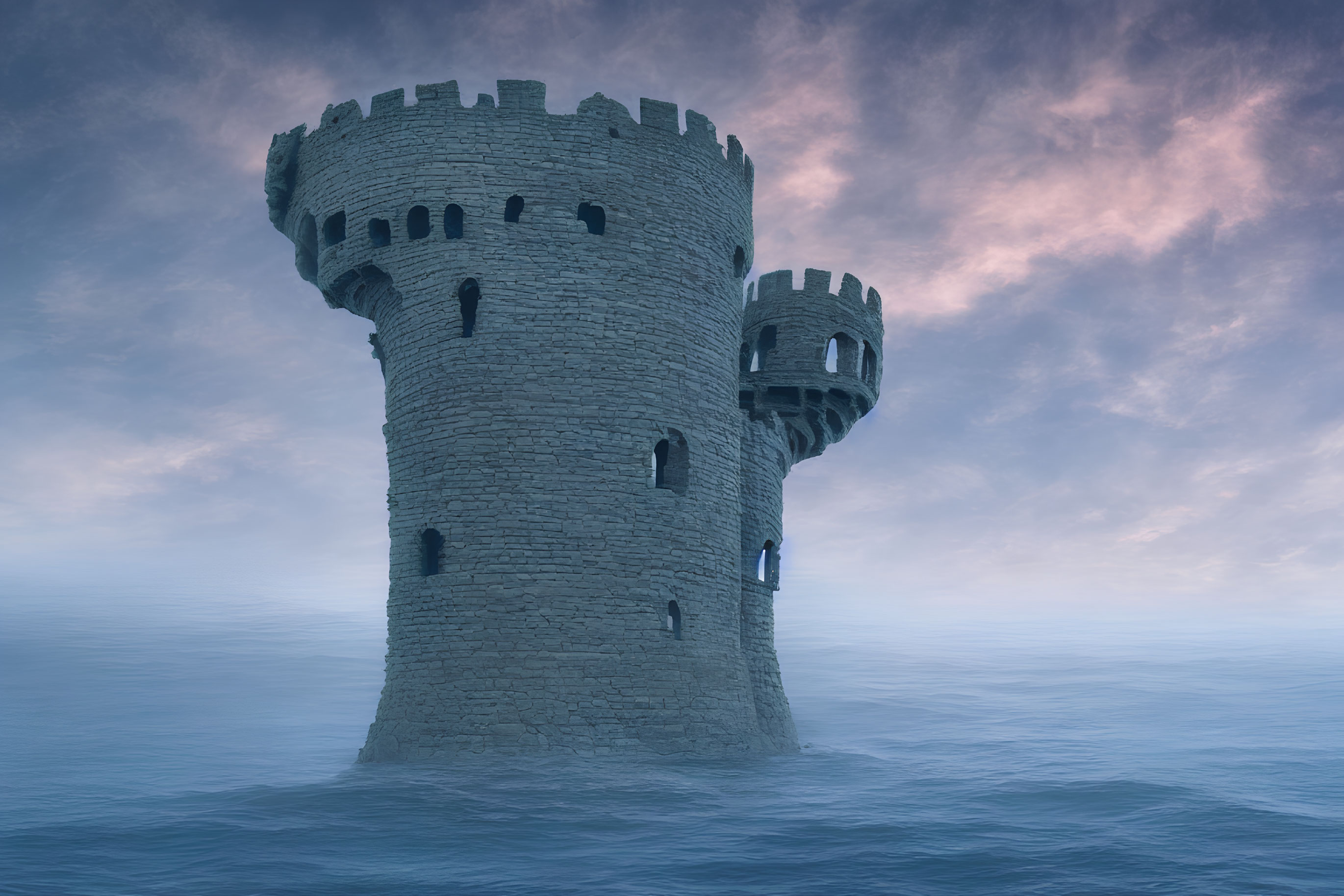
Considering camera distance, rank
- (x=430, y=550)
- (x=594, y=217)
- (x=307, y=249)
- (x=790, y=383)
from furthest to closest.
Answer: (x=790, y=383), (x=307, y=249), (x=594, y=217), (x=430, y=550)

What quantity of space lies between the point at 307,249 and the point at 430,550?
32.1 feet

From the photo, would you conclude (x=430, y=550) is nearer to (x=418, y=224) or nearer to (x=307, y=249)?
(x=418, y=224)

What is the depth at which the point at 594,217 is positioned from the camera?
3031 cm

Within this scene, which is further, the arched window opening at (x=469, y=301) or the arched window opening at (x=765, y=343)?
the arched window opening at (x=765, y=343)

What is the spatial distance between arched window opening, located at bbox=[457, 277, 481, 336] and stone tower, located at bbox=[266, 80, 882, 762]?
0.05 meters

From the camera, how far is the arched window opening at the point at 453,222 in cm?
2981

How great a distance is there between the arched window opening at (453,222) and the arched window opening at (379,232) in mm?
1440

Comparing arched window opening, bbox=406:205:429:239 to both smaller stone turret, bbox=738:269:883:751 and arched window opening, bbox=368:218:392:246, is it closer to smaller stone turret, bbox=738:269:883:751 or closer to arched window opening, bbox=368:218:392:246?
arched window opening, bbox=368:218:392:246

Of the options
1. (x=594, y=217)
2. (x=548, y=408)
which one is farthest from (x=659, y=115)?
(x=548, y=408)

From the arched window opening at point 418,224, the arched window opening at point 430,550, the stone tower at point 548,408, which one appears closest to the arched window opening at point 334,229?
the stone tower at point 548,408

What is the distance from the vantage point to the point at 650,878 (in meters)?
20.4

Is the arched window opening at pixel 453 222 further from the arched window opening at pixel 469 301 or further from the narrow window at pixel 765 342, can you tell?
the narrow window at pixel 765 342

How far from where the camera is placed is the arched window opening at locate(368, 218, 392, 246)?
30.3 metres

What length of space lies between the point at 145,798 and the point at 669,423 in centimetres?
1380
